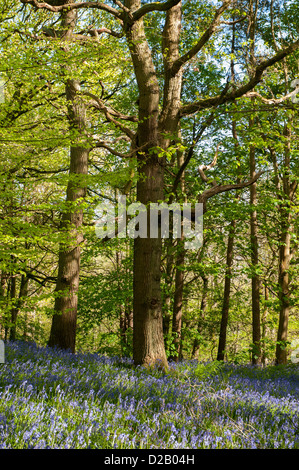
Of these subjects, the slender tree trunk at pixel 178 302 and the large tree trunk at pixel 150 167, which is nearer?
the large tree trunk at pixel 150 167

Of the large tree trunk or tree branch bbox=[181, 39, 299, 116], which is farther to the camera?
the large tree trunk

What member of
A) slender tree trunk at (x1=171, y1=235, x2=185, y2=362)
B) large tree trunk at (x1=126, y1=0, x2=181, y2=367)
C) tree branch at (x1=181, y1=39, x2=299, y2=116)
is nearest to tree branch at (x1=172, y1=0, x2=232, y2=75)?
large tree trunk at (x1=126, y1=0, x2=181, y2=367)

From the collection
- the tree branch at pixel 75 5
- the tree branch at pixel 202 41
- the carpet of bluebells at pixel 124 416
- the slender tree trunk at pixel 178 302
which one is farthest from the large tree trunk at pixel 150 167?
the slender tree trunk at pixel 178 302

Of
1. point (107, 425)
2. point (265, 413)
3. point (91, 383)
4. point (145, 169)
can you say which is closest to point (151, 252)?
point (145, 169)

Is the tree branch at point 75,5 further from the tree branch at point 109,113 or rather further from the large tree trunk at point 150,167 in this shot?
the tree branch at point 109,113

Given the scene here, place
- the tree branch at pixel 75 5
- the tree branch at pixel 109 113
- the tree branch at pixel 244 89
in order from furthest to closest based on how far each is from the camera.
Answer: the tree branch at pixel 109 113 → the tree branch at pixel 75 5 → the tree branch at pixel 244 89

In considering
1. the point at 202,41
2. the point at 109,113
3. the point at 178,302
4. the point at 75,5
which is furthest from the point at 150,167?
the point at 178,302

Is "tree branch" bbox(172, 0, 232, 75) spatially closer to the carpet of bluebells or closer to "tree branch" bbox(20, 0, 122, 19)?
"tree branch" bbox(20, 0, 122, 19)

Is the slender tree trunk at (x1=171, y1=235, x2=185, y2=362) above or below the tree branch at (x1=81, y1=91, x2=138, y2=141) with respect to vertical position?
below

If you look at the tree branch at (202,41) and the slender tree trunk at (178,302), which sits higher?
the tree branch at (202,41)

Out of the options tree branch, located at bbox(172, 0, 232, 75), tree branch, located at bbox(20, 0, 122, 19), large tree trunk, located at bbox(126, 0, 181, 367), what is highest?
tree branch, located at bbox(20, 0, 122, 19)

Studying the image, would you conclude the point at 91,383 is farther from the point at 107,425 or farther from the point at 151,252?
the point at 151,252

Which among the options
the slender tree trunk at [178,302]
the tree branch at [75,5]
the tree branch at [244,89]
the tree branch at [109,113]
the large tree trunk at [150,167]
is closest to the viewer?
the tree branch at [244,89]
